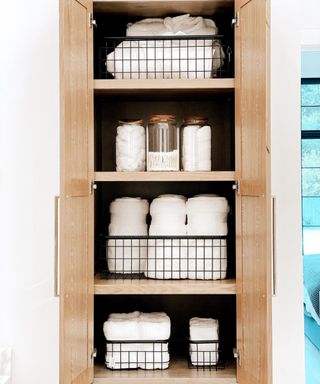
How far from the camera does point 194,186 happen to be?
2383 millimetres

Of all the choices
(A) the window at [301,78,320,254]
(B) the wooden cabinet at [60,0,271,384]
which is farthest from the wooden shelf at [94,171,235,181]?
(A) the window at [301,78,320,254]

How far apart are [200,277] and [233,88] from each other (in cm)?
65

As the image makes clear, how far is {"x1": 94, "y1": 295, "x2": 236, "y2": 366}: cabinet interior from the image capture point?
2.34m

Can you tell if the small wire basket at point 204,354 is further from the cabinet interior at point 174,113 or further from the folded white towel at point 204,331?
the cabinet interior at point 174,113

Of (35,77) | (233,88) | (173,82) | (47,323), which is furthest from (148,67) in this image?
(47,323)

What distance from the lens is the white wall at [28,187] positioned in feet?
7.39

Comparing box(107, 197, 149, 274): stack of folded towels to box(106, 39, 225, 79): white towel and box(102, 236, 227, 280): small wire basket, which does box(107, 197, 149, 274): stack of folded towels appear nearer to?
box(102, 236, 227, 280): small wire basket

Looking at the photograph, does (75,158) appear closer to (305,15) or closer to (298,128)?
(298,128)

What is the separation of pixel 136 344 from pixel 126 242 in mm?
351

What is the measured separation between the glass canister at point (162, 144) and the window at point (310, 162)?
14.3 ft

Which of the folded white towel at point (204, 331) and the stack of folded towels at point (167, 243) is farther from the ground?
the stack of folded towels at point (167, 243)

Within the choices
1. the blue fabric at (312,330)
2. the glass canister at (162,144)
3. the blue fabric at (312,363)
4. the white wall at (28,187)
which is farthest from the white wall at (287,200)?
the blue fabric at (312,330)

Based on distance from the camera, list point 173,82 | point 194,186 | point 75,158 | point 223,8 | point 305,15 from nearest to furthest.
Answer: point 75,158 → point 173,82 → point 223,8 → point 194,186 → point 305,15

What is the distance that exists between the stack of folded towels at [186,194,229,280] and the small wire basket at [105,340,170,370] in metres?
0.27
